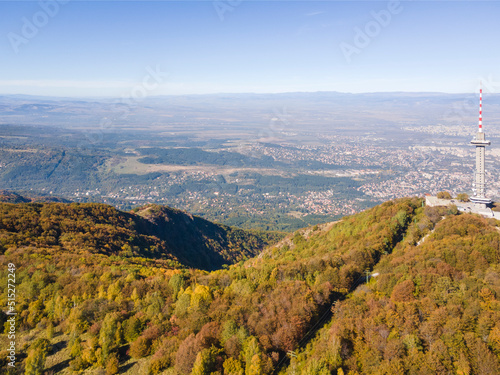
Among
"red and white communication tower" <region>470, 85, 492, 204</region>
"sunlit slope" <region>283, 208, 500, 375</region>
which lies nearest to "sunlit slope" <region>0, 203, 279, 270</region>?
"sunlit slope" <region>283, 208, 500, 375</region>

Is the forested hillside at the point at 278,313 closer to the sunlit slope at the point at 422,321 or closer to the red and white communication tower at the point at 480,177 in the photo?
the sunlit slope at the point at 422,321

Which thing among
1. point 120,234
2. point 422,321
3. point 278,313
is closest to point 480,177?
point 422,321

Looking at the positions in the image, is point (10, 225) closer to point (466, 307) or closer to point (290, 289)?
point (290, 289)

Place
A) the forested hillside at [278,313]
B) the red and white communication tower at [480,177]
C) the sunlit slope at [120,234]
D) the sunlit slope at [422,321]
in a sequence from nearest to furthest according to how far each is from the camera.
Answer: the sunlit slope at [422,321], the forested hillside at [278,313], the sunlit slope at [120,234], the red and white communication tower at [480,177]

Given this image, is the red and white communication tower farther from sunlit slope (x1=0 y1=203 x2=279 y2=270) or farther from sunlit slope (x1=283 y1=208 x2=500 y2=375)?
sunlit slope (x1=0 y1=203 x2=279 y2=270)

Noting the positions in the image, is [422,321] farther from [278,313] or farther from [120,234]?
[120,234]

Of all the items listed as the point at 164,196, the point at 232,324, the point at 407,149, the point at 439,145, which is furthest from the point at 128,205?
the point at 439,145

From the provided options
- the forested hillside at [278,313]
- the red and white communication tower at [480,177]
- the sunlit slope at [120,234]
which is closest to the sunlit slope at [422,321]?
the forested hillside at [278,313]

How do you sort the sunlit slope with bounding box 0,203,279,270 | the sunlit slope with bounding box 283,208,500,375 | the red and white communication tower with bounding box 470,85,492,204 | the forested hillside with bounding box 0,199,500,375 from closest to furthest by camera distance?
the sunlit slope with bounding box 283,208,500,375 → the forested hillside with bounding box 0,199,500,375 → the sunlit slope with bounding box 0,203,279,270 → the red and white communication tower with bounding box 470,85,492,204
